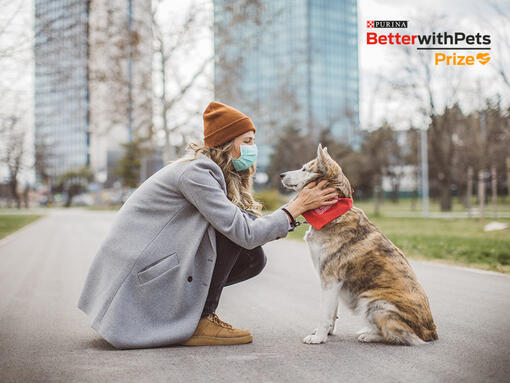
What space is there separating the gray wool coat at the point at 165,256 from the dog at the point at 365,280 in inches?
19.8

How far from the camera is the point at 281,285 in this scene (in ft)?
22.3

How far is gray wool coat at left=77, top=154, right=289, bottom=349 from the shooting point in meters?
3.52

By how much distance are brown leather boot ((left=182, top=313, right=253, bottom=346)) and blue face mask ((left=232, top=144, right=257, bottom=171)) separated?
1.24 m

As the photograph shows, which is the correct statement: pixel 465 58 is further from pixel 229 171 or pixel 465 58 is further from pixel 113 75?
pixel 113 75

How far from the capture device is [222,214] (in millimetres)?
3564

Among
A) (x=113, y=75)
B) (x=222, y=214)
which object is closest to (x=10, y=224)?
(x=113, y=75)

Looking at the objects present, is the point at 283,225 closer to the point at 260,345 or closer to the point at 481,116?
the point at 260,345

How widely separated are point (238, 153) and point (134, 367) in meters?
1.83

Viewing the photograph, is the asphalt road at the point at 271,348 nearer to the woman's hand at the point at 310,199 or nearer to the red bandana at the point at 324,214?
the red bandana at the point at 324,214

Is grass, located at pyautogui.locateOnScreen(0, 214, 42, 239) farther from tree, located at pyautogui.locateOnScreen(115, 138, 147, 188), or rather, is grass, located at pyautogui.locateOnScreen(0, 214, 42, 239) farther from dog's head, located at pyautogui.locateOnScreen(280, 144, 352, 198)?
tree, located at pyautogui.locateOnScreen(115, 138, 147, 188)

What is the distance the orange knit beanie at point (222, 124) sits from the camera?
3918mm

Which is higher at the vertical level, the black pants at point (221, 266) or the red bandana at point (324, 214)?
the red bandana at point (324, 214)

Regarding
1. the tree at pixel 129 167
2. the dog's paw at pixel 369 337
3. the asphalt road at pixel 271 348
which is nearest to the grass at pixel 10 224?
the asphalt road at pixel 271 348

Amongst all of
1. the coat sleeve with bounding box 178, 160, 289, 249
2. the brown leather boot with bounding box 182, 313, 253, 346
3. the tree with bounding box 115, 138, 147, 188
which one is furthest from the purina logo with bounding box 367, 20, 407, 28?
the tree with bounding box 115, 138, 147, 188
